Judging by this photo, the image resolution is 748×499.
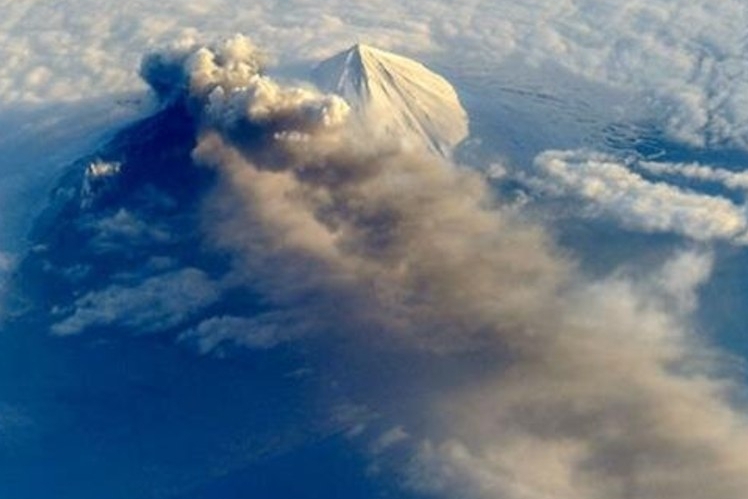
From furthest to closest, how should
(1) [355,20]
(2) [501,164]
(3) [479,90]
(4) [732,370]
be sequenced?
(1) [355,20], (3) [479,90], (2) [501,164], (4) [732,370]

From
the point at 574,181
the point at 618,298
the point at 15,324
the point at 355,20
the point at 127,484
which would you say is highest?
the point at 355,20

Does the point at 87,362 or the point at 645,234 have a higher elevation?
the point at 645,234

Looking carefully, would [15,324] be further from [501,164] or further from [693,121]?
[693,121]

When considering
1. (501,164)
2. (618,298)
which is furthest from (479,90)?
(618,298)

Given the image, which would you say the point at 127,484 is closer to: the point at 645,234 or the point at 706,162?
the point at 645,234

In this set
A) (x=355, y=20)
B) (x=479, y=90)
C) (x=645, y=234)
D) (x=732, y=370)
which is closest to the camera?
(x=732, y=370)

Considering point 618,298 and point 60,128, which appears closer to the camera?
point 618,298
